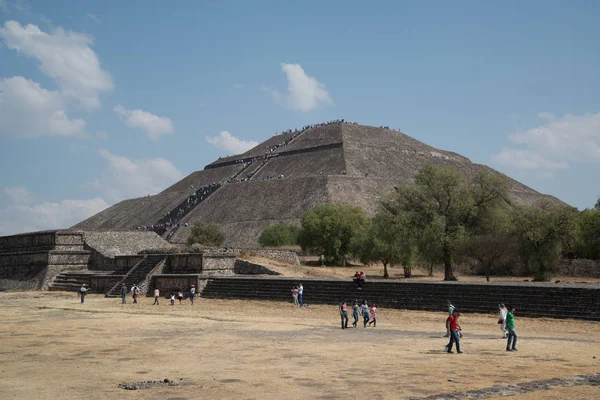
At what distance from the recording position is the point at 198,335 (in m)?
18.2

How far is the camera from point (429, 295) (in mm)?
24672

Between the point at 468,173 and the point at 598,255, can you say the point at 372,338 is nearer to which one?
the point at 598,255

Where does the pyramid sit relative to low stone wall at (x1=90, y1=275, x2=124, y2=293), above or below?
above

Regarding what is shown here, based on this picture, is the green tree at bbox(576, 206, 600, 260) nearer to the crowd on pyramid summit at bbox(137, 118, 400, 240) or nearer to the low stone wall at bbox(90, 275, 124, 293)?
the low stone wall at bbox(90, 275, 124, 293)

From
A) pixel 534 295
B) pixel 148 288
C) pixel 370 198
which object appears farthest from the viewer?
pixel 370 198

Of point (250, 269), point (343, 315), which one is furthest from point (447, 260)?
point (343, 315)

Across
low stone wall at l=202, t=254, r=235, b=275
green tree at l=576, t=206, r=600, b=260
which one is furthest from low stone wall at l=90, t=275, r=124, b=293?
green tree at l=576, t=206, r=600, b=260

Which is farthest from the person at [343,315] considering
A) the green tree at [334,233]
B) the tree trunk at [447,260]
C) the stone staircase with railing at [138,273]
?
the green tree at [334,233]

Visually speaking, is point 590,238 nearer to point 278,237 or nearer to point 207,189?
point 278,237

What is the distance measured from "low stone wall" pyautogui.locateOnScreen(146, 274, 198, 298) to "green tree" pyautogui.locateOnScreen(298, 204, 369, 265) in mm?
20985

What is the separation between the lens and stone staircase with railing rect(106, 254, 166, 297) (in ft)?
113

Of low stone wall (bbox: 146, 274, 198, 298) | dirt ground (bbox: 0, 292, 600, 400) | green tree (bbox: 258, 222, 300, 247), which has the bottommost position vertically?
dirt ground (bbox: 0, 292, 600, 400)

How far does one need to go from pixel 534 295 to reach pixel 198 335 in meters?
11.6

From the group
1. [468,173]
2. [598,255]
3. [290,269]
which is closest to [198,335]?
[290,269]
